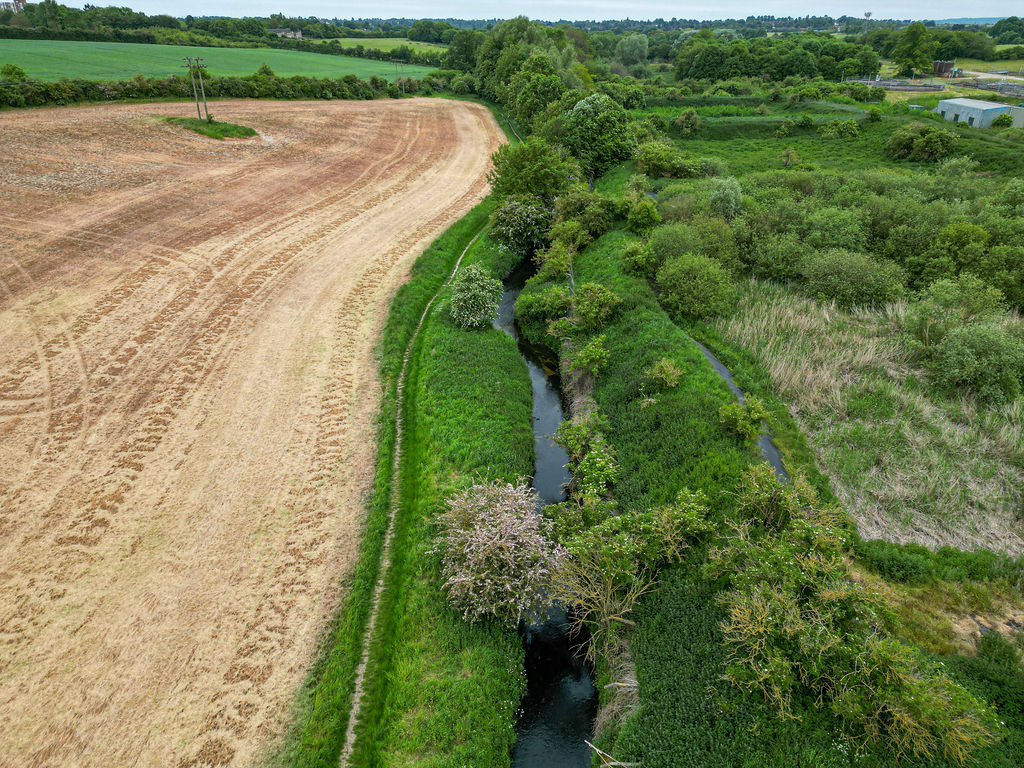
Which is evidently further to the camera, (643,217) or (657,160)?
(657,160)

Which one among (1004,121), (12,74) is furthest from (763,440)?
(12,74)

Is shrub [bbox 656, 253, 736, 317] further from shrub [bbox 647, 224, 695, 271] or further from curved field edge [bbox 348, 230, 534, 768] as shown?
curved field edge [bbox 348, 230, 534, 768]

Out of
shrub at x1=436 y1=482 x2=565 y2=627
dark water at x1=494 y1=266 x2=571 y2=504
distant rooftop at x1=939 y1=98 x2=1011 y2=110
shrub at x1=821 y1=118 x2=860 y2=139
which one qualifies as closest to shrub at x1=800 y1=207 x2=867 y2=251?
dark water at x1=494 y1=266 x2=571 y2=504

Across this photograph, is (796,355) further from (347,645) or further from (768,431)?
(347,645)

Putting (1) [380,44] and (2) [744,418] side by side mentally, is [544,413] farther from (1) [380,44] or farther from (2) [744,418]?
(1) [380,44]

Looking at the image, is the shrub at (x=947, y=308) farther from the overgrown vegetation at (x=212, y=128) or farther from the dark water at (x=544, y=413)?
the overgrown vegetation at (x=212, y=128)

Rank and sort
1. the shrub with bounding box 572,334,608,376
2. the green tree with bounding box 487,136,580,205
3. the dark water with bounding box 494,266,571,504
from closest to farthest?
the dark water with bounding box 494,266,571,504 < the shrub with bounding box 572,334,608,376 < the green tree with bounding box 487,136,580,205
